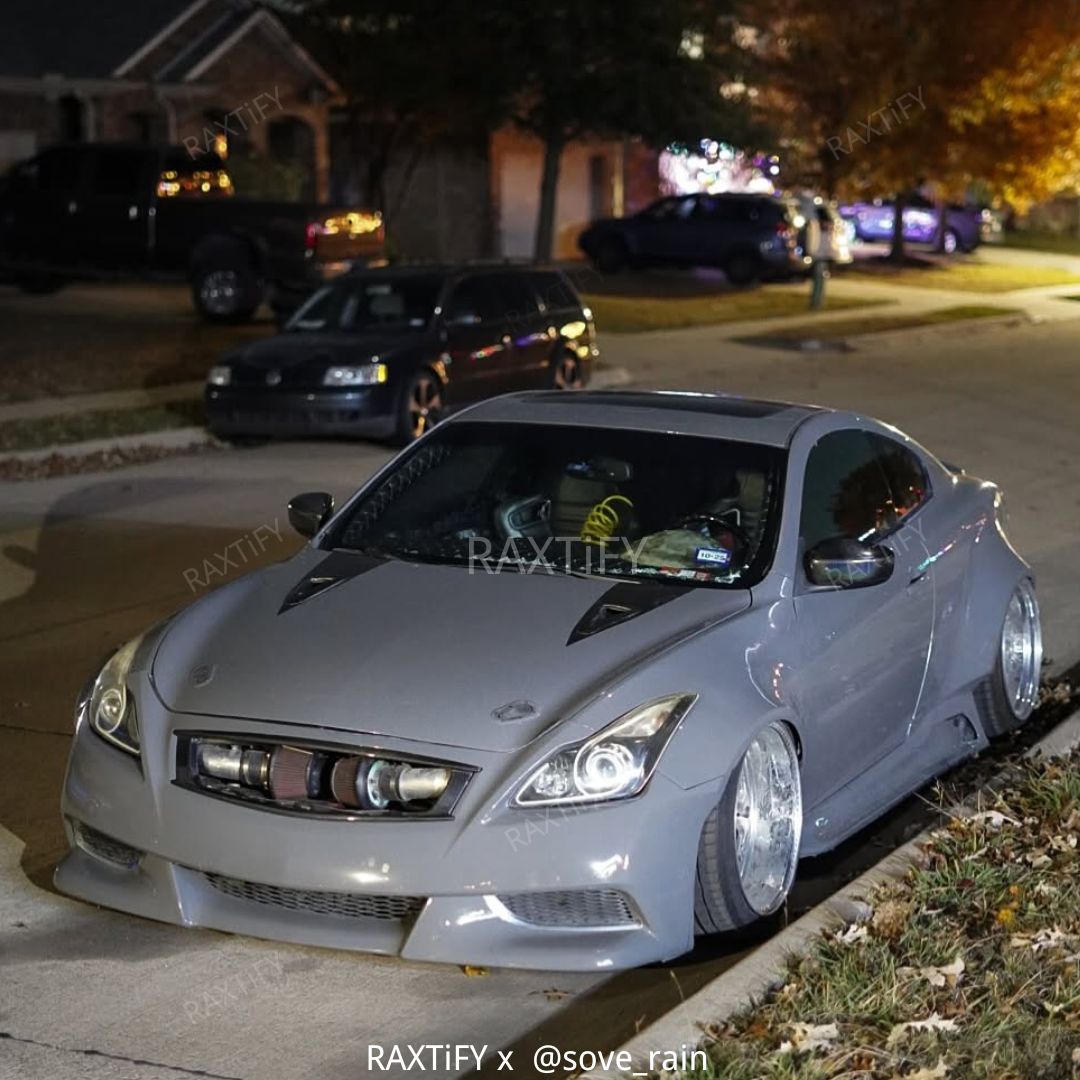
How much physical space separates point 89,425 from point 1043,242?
4635 centimetres

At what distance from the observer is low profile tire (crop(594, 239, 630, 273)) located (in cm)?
4022

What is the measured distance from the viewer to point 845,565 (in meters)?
6.38

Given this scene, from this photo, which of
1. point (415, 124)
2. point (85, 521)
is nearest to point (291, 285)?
point (85, 521)

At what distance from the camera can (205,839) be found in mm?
5293

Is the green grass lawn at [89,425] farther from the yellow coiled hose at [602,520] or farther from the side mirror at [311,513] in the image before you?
the yellow coiled hose at [602,520]

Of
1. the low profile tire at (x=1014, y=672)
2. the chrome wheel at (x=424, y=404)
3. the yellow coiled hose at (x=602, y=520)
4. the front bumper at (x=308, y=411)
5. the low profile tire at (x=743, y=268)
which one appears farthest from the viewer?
the low profile tire at (x=743, y=268)

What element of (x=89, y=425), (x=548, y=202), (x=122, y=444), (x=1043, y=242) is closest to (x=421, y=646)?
(x=122, y=444)

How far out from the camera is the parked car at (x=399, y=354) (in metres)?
15.9

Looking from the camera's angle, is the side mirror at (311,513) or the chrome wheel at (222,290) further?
the chrome wheel at (222,290)

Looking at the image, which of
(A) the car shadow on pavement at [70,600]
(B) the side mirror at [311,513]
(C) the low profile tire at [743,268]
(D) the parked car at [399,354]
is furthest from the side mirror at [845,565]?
(C) the low profile tire at [743,268]

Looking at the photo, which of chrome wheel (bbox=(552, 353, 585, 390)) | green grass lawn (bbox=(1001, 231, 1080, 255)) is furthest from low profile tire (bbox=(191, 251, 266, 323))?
green grass lawn (bbox=(1001, 231, 1080, 255))

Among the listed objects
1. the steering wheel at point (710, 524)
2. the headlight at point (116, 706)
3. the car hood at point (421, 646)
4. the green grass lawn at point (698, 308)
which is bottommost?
the green grass lawn at point (698, 308)

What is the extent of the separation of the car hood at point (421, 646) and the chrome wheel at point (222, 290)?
19350 millimetres

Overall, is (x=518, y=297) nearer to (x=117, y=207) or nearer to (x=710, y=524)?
(x=117, y=207)
